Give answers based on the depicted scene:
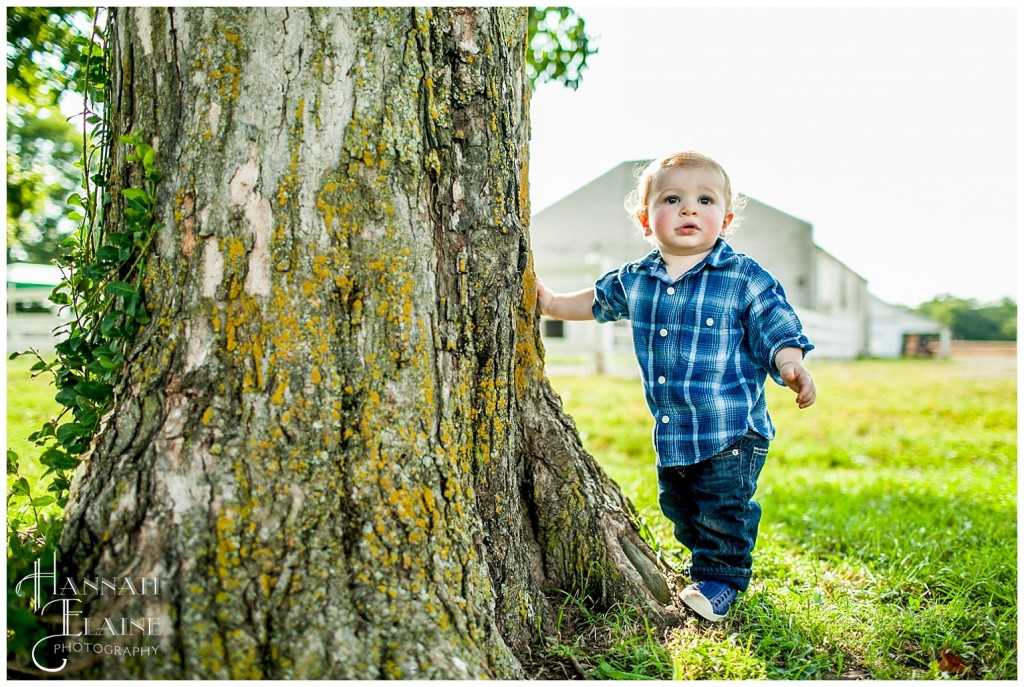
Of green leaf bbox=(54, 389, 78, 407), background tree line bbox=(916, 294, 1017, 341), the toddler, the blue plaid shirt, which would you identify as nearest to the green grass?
the toddler

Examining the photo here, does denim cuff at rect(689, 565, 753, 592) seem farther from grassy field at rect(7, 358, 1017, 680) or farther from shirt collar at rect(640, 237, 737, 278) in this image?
shirt collar at rect(640, 237, 737, 278)

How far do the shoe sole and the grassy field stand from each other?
1.1 inches

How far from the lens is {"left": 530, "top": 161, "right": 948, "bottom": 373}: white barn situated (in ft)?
35.0

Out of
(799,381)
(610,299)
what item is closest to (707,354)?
(799,381)

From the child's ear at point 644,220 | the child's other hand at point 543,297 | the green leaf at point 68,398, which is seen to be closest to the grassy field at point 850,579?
the child's other hand at point 543,297

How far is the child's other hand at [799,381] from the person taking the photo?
223 centimetres

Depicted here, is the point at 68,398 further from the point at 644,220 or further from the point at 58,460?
the point at 644,220

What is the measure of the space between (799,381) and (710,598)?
0.73 meters

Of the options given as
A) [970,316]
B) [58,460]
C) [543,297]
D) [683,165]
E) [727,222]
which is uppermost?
[970,316]

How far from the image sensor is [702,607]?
89.0 inches

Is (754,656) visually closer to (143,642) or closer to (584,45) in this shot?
(143,642)

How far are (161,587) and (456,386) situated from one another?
79 cm

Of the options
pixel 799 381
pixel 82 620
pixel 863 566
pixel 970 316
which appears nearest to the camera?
pixel 82 620

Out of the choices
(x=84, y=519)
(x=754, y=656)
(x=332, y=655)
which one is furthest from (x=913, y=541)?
(x=84, y=519)
